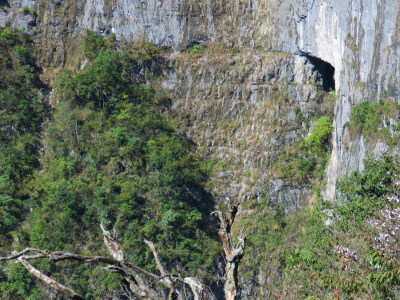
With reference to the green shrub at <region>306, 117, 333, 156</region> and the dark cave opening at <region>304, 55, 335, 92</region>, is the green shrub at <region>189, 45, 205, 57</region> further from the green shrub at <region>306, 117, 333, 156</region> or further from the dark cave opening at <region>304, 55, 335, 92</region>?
the green shrub at <region>306, 117, 333, 156</region>

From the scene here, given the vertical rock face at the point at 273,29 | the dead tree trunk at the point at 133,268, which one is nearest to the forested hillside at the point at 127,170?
the vertical rock face at the point at 273,29

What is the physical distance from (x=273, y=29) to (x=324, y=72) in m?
3.13

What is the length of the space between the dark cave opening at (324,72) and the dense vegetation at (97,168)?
6.75 m

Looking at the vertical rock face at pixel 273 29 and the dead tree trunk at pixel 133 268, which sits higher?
the vertical rock face at pixel 273 29

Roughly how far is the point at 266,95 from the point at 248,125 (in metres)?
1.62

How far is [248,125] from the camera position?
26.1m

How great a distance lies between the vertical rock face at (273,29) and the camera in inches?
790

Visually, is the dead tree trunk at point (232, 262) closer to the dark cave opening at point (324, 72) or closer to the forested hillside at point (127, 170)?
the forested hillside at point (127, 170)

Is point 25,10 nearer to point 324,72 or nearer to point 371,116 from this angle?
point 324,72

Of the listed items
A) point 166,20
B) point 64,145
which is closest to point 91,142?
point 64,145

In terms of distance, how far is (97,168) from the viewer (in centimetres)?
2566

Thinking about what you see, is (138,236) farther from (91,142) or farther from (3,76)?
(3,76)

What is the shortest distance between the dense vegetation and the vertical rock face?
1227 mm

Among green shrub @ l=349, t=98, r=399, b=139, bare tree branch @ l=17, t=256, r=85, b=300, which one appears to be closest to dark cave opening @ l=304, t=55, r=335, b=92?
green shrub @ l=349, t=98, r=399, b=139
